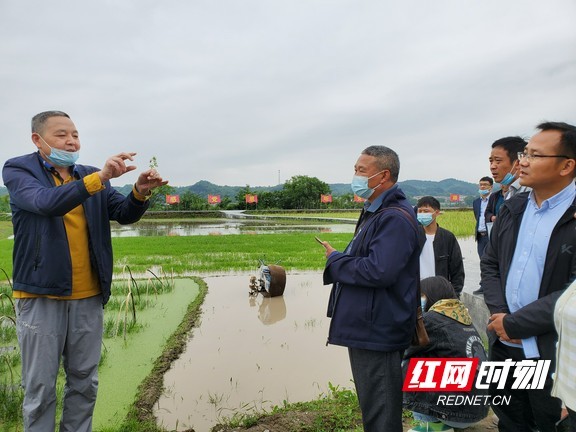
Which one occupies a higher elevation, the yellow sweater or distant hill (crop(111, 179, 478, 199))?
distant hill (crop(111, 179, 478, 199))

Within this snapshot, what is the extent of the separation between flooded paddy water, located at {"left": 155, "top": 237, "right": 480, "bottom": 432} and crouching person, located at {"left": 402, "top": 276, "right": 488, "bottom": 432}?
1.32 metres

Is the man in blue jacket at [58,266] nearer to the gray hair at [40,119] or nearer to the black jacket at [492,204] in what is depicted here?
the gray hair at [40,119]

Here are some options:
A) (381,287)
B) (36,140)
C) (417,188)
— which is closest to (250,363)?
(381,287)

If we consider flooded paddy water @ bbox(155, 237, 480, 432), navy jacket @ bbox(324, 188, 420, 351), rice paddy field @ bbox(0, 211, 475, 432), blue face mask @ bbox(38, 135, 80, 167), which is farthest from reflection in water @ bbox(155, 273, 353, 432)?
blue face mask @ bbox(38, 135, 80, 167)

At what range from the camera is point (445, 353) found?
2209mm

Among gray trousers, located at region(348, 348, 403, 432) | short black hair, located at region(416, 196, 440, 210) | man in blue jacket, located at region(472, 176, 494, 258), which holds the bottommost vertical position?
gray trousers, located at region(348, 348, 403, 432)

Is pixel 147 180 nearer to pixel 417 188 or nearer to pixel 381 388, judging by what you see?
pixel 381 388

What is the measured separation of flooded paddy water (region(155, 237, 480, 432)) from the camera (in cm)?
321

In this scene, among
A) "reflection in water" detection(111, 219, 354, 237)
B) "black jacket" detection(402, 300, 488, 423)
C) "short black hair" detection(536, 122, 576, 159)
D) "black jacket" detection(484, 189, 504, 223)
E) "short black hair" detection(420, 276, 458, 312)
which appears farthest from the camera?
"reflection in water" detection(111, 219, 354, 237)

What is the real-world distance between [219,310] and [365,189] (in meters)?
4.34

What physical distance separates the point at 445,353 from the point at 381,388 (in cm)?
43

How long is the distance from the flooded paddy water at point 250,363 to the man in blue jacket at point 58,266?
0.91 meters

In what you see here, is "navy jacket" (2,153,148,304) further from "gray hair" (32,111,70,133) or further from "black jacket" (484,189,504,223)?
"black jacket" (484,189,504,223)

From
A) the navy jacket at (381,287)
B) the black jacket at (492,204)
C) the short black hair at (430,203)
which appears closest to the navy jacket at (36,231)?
the navy jacket at (381,287)
